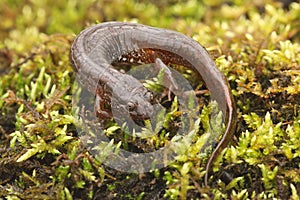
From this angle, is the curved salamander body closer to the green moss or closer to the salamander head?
the salamander head

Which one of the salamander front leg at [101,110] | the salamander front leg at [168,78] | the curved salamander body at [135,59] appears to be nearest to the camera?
the curved salamander body at [135,59]

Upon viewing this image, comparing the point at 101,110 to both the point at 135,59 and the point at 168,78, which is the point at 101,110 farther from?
the point at 135,59

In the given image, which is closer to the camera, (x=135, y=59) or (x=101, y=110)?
(x=101, y=110)

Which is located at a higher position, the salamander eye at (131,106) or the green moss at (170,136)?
the salamander eye at (131,106)

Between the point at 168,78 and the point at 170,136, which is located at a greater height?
the point at 168,78

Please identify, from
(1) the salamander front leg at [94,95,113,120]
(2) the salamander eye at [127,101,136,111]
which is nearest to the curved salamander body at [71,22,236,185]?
(2) the salamander eye at [127,101,136,111]

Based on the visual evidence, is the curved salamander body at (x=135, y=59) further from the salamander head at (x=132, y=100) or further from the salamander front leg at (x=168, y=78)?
the salamander front leg at (x=168, y=78)

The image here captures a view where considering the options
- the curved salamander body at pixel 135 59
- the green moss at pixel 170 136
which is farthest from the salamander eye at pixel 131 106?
the green moss at pixel 170 136

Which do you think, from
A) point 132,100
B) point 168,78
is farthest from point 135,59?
point 132,100
